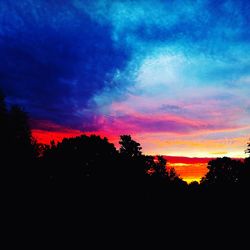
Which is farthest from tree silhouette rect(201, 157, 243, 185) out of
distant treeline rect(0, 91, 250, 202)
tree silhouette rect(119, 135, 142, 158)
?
tree silhouette rect(119, 135, 142, 158)

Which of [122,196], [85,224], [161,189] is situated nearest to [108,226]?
[85,224]

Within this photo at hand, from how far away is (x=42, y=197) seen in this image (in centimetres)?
2630

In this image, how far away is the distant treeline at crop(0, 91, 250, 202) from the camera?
2556 centimetres

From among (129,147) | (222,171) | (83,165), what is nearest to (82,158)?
(83,165)

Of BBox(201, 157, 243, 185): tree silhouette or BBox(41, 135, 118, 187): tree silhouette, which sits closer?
BBox(41, 135, 118, 187): tree silhouette

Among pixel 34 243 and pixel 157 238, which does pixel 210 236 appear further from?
pixel 34 243

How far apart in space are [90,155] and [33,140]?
23511 millimetres

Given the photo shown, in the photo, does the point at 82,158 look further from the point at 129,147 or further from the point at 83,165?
the point at 129,147

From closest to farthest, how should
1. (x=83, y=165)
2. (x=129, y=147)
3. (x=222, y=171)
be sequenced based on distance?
1. (x=83, y=165)
2. (x=129, y=147)
3. (x=222, y=171)

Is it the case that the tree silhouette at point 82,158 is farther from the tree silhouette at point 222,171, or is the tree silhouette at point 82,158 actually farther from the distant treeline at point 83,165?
the tree silhouette at point 222,171

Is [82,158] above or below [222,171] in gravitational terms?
above

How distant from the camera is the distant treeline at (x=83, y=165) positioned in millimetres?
25562

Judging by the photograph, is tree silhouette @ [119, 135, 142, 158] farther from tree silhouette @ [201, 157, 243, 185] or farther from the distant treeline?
tree silhouette @ [201, 157, 243, 185]

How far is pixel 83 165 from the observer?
55.6 m
